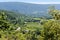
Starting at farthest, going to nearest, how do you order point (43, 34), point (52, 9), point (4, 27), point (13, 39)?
point (4, 27) → point (13, 39) → point (43, 34) → point (52, 9)

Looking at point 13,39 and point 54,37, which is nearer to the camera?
point 54,37

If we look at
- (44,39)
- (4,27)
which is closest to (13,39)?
(44,39)

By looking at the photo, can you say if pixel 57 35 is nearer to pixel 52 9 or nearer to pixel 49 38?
pixel 49 38

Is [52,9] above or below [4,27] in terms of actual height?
above

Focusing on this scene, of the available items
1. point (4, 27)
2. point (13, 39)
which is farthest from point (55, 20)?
point (4, 27)

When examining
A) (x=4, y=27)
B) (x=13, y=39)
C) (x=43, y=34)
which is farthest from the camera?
(x=4, y=27)

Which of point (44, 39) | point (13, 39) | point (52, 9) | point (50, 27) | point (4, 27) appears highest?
point (52, 9)

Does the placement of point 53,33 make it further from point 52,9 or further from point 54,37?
point 52,9

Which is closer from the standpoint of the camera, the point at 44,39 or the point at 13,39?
the point at 44,39

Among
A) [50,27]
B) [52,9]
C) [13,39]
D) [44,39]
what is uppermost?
[52,9]
